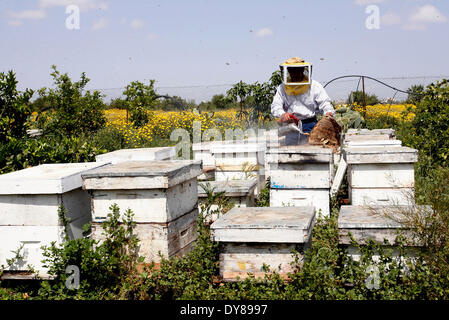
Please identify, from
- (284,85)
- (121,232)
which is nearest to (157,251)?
(121,232)

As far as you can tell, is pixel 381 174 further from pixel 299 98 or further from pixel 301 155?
pixel 299 98

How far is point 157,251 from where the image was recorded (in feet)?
10.0

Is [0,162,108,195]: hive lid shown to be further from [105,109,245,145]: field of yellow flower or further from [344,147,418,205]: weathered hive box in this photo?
[105,109,245,145]: field of yellow flower

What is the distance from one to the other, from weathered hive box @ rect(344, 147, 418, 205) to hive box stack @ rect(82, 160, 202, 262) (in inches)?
70.8

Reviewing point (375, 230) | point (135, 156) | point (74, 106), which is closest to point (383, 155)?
point (375, 230)

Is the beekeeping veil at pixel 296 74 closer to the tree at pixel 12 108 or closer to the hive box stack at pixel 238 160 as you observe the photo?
the hive box stack at pixel 238 160

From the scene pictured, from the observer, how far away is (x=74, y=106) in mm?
8102

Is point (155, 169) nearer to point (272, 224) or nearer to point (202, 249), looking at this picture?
point (202, 249)

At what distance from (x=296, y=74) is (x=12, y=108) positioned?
3.09 m

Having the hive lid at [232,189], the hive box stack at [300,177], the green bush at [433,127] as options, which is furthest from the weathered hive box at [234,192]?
the green bush at [433,127]

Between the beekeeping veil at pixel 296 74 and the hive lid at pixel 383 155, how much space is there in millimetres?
1508

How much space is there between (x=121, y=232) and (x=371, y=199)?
91.4 inches

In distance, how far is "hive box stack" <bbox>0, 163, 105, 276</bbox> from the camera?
309 centimetres

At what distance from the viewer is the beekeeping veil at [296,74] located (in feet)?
17.5
